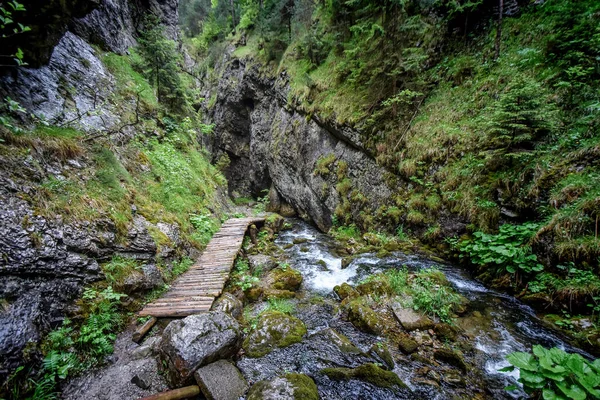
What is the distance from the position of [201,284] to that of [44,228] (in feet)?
9.47

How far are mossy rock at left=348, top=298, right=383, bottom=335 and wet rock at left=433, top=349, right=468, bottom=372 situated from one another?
0.98 metres

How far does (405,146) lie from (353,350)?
773 centimetres

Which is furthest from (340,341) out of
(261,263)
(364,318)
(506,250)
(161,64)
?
(161,64)

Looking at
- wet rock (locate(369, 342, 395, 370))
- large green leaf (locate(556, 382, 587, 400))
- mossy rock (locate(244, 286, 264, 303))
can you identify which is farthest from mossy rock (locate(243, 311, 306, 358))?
large green leaf (locate(556, 382, 587, 400))

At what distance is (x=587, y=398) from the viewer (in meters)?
2.36

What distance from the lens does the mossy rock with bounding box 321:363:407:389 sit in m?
3.47

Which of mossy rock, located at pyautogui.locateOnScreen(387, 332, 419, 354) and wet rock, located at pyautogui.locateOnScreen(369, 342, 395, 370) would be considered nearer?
wet rock, located at pyautogui.locateOnScreen(369, 342, 395, 370)

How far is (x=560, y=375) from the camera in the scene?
8.27 ft

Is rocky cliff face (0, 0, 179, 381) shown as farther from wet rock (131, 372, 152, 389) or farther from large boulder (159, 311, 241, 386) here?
large boulder (159, 311, 241, 386)

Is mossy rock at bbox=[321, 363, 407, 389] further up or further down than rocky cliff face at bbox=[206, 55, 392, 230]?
further down

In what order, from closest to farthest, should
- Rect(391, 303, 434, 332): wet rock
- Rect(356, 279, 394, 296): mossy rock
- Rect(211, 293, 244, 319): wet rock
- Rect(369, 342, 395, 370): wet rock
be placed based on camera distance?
1. Rect(369, 342, 395, 370): wet rock
2. Rect(391, 303, 434, 332): wet rock
3. Rect(211, 293, 244, 319): wet rock
4. Rect(356, 279, 394, 296): mossy rock

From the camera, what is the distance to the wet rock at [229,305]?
4891 mm

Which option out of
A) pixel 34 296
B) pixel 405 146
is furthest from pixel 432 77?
pixel 34 296

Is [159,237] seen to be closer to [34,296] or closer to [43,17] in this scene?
[34,296]
